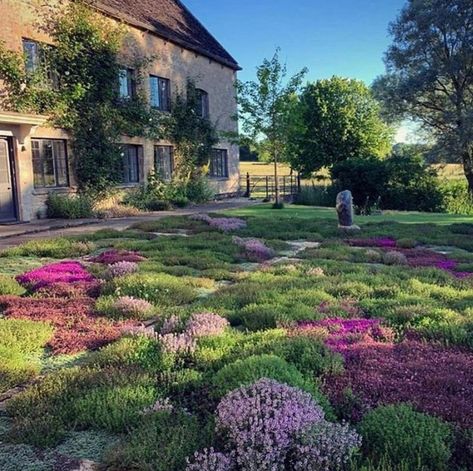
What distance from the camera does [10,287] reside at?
261 inches

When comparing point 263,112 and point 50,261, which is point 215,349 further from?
point 263,112

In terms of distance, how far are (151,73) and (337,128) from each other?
1954 cm

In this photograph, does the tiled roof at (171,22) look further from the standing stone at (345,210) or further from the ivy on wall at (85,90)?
the standing stone at (345,210)

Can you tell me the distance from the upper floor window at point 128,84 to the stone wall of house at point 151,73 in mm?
394

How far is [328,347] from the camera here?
4.11 m

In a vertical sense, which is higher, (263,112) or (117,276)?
(263,112)

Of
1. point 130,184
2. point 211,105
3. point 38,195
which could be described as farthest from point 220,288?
point 211,105

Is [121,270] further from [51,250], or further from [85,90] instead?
[85,90]

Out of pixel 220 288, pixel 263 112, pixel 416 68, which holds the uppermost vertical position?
pixel 416 68

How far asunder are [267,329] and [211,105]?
24.8 meters

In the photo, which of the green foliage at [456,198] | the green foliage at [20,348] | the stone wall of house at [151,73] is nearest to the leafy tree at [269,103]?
the stone wall of house at [151,73]

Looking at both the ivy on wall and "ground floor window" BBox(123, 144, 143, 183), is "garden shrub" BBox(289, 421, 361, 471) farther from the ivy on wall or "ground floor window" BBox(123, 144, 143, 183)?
"ground floor window" BBox(123, 144, 143, 183)

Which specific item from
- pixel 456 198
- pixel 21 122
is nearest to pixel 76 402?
pixel 21 122

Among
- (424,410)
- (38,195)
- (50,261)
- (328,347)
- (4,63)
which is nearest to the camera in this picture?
(424,410)
